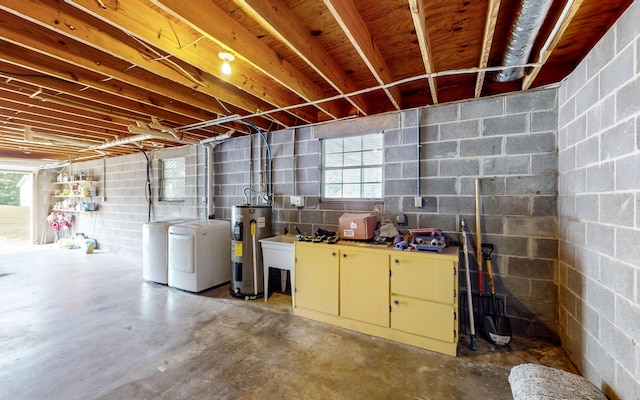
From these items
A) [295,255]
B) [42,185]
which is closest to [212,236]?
[295,255]

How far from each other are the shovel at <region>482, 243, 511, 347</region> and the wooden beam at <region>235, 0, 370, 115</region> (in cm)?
218

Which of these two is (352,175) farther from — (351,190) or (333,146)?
(333,146)

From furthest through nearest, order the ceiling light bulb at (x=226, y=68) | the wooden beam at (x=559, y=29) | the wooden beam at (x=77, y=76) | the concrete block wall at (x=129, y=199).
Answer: the concrete block wall at (x=129, y=199)
the ceiling light bulb at (x=226, y=68)
the wooden beam at (x=77, y=76)
the wooden beam at (x=559, y=29)

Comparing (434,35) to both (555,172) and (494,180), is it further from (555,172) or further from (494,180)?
(555,172)

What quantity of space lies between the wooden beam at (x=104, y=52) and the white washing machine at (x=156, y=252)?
7.16 feet

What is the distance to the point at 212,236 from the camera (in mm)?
3816

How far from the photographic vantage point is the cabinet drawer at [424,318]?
7.18 ft

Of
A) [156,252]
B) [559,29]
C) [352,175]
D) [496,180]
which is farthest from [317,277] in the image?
[156,252]

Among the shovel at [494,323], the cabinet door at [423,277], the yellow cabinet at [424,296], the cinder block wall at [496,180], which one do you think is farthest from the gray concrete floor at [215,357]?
the cinder block wall at [496,180]

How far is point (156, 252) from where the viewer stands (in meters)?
4.05

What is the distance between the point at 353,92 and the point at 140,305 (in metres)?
3.52

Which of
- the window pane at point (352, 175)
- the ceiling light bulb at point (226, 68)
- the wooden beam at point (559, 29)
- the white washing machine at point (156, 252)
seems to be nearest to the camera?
the wooden beam at point (559, 29)

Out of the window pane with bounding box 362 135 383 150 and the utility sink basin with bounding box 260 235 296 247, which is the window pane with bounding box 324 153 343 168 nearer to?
the window pane with bounding box 362 135 383 150

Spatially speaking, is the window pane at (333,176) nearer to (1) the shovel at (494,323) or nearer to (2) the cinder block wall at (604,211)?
(1) the shovel at (494,323)
